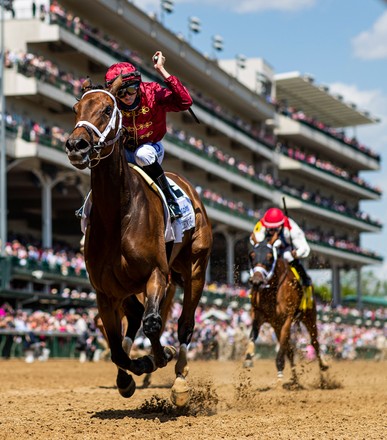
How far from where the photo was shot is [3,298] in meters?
30.3

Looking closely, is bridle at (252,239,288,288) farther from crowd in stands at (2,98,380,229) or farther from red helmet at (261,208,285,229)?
crowd in stands at (2,98,380,229)

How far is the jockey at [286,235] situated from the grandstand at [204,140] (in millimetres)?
366

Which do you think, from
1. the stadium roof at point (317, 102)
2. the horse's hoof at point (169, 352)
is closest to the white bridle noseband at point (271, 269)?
the horse's hoof at point (169, 352)

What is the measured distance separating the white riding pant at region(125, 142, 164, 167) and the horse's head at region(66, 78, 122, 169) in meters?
0.69

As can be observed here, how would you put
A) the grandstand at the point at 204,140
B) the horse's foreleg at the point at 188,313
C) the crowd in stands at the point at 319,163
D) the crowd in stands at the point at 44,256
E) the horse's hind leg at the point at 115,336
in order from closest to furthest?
the horse's hind leg at the point at 115,336, the horse's foreleg at the point at 188,313, the crowd in stands at the point at 44,256, the grandstand at the point at 204,140, the crowd in stands at the point at 319,163

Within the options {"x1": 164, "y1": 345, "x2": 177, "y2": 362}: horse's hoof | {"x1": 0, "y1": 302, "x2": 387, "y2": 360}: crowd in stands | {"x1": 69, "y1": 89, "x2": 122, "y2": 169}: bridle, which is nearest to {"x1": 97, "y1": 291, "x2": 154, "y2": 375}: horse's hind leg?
{"x1": 164, "y1": 345, "x2": 177, "y2": 362}: horse's hoof

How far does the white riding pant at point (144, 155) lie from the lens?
8.78 metres

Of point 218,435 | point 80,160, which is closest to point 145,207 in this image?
point 80,160

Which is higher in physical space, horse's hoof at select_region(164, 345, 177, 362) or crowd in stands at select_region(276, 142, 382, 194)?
crowd in stands at select_region(276, 142, 382, 194)

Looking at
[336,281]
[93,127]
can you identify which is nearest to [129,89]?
[93,127]

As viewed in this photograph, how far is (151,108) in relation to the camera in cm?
902

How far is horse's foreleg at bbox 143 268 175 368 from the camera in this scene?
7.86 metres

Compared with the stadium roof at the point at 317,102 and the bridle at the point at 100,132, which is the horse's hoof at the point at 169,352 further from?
the stadium roof at the point at 317,102

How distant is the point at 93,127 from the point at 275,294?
721 centimetres
